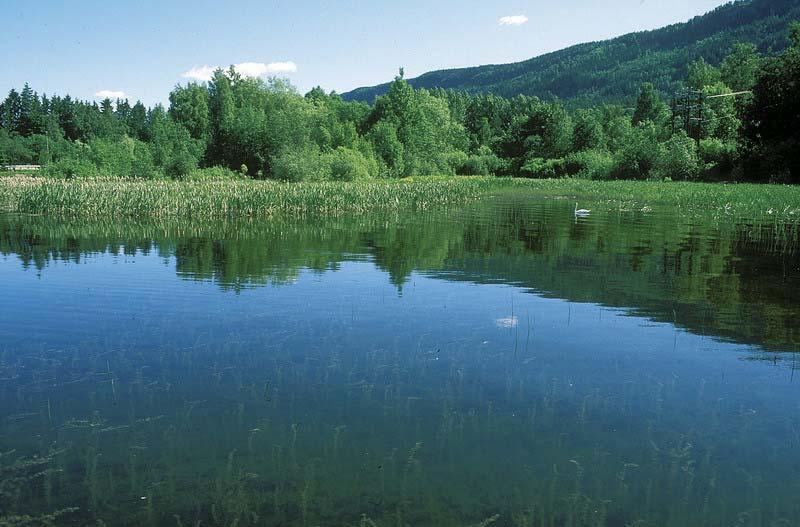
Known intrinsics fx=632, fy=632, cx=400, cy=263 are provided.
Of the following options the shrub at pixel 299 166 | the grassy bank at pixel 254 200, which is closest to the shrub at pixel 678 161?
the grassy bank at pixel 254 200

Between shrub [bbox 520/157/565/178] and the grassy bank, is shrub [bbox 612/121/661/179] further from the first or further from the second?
the grassy bank

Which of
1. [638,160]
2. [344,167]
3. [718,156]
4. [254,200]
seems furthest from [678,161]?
[254,200]

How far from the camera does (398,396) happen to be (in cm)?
786

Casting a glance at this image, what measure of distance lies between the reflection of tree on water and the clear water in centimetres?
16

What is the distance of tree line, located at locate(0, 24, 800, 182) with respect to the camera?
60.9 metres

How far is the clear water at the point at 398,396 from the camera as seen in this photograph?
5.48 metres

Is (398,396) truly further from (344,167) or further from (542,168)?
(542,168)

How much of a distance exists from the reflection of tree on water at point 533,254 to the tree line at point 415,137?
34298 mm

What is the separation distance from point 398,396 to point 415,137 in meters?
88.0

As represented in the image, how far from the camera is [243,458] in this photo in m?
6.12

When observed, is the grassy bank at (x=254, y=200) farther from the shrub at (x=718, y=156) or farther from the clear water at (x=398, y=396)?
the shrub at (x=718, y=156)

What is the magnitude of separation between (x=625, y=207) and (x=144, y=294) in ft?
118

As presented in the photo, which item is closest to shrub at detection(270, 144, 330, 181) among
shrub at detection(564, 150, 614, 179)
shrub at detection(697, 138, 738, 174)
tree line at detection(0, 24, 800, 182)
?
tree line at detection(0, 24, 800, 182)

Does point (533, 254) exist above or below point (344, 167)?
below
